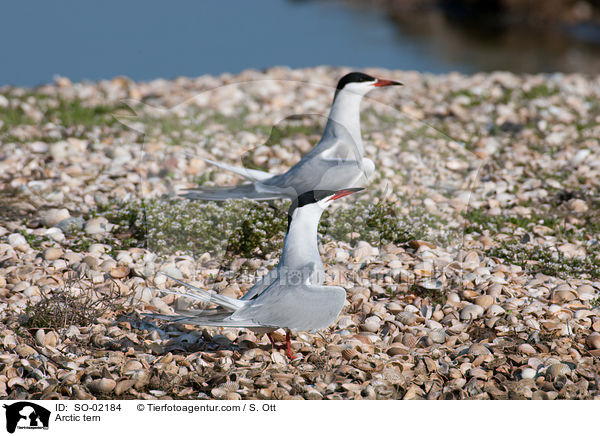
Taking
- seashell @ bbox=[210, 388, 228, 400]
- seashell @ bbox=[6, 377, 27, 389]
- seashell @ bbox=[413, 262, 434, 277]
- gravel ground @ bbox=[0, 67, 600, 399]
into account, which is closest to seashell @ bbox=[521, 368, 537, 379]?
gravel ground @ bbox=[0, 67, 600, 399]

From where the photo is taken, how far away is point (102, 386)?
293 cm

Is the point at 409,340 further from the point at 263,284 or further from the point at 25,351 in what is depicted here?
the point at 25,351

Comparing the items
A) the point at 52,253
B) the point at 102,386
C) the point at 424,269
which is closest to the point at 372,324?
the point at 424,269

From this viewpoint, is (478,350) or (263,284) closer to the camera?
(263,284)

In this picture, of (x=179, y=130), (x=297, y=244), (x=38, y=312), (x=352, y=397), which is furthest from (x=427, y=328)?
(x=38, y=312)

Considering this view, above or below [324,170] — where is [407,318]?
below

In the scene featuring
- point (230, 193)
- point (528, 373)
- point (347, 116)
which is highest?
point (347, 116)

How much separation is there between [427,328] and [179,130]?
1.61 m

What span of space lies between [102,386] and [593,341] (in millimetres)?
2245

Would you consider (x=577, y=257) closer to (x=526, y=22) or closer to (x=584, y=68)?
(x=584, y=68)

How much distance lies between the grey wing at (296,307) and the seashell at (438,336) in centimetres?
71

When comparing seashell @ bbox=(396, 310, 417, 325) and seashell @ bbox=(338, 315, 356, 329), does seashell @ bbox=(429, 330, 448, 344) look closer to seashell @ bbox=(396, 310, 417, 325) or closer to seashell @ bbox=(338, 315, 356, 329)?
seashell @ bbox=(396, 310, 417, 325)

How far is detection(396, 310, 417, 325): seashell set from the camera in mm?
3424
